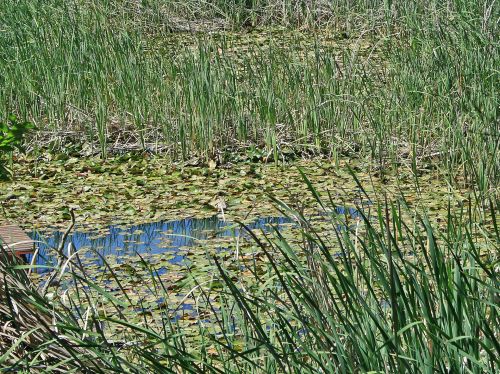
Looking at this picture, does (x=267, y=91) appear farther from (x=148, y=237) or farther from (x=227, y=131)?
(x=148, y=237)

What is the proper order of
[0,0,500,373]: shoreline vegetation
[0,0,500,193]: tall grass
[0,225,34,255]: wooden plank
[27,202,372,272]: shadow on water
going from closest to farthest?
[0,225,34,255]: wooden plank, [27,202,372,272]: shadow on water, [0,0,500,373]: shoreline vegetation, [0,0,500,193]: tall grass

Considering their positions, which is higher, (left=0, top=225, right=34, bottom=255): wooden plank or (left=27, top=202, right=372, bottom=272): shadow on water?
(left=0, top=225, right=34, bottom=255): wooden plank

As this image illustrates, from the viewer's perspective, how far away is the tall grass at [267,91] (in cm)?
695

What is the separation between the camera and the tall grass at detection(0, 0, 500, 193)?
6.95 m

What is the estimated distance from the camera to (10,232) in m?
5.21

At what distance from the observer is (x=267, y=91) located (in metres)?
7.78

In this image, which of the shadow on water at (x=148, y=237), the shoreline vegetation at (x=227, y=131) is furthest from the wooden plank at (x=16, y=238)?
the shadow on water at (x=148, y=237)

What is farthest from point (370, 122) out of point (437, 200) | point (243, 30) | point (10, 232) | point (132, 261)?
point (243, 30)

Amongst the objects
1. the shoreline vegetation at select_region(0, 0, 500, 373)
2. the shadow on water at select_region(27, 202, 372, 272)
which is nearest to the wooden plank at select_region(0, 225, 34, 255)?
the shoreline vegetation at select_region(0, 0, 500, 373)

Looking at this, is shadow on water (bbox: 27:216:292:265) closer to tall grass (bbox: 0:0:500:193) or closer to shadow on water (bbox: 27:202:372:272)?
shadow on water (bbox: 27:202:372:272)

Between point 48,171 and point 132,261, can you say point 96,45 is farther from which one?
point 132,261

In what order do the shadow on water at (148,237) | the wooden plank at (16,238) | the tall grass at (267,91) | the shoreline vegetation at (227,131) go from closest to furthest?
the wooden plank at (16,238) < the shadow on water at (148,237) < the shoreline vegetation at (227,131) < the tall grass at (267,91)

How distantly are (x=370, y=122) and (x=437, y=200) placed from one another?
994 mm

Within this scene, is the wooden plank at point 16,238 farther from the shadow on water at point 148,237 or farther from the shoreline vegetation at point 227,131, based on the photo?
the shadow on water at point 148,237
